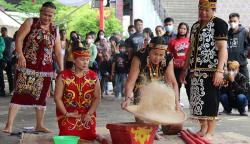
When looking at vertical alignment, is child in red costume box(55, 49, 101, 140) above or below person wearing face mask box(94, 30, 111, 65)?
below

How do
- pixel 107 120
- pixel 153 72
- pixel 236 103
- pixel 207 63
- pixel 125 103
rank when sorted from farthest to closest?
pixel 236 103 < pixel 107 120 < pixel 207 63 < pixel 153 72 < pixel 125 103

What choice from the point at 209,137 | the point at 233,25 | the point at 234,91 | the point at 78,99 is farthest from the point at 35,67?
the point at 234,91

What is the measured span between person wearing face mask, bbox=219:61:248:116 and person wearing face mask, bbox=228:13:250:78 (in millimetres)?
208

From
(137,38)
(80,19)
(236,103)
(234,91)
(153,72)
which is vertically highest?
(80,19)

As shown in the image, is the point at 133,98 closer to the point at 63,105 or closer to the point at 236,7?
the point at 63,105

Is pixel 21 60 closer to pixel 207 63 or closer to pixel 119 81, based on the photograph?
pixel 207 63

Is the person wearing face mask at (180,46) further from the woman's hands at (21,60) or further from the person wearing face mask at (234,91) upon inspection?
the woman's hands at (21,60)

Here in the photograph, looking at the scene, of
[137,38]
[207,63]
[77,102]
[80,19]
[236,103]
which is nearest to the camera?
[77,102]

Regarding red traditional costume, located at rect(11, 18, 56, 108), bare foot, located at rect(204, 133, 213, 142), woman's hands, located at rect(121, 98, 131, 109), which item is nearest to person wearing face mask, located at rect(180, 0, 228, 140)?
bare foot, located at rect(204, 133, 213, 142)

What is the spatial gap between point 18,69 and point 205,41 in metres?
2.41

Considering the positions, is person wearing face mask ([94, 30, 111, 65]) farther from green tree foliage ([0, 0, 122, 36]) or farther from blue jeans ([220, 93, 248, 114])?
green tree foliage ([0, 0, 122, 36])

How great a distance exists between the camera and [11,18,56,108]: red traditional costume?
21.7 ft

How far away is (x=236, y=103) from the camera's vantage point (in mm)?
9531

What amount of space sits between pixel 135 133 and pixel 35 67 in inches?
83.4
